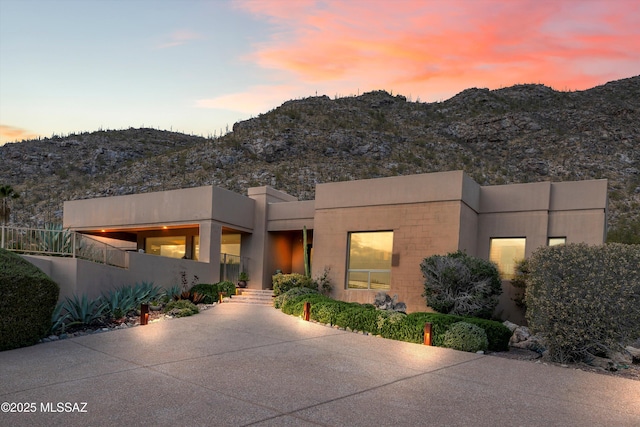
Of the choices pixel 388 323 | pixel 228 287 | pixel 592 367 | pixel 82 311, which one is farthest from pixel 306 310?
pixel 592 367

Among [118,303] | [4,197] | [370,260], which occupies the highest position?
[4,197]

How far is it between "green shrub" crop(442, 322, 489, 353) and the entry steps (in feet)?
30.8

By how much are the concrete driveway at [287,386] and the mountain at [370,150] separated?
1125 inches

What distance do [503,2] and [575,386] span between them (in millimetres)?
16650

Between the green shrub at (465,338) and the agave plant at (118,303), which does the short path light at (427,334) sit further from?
the agave plant at (118,303)

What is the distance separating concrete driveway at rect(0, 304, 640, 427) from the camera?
5.46m

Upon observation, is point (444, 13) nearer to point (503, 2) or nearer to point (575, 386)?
point (503, 2)

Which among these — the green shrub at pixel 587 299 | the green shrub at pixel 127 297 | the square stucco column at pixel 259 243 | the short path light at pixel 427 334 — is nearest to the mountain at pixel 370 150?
the square stucco column at pixel 259 243

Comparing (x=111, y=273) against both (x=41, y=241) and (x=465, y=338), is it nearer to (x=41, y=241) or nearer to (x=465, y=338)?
(x=41, y=241)

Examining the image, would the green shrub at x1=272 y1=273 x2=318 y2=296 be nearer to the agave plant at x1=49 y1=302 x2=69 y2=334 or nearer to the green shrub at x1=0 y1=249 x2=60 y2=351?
the agave plant at x1=49 y1=302 x2=69 y2=334

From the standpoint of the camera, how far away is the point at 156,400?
5.86m

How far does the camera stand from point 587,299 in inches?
360

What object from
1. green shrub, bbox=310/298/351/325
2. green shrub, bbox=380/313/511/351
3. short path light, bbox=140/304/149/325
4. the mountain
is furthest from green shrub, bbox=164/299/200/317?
the mountain

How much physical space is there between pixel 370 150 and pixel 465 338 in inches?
1472
